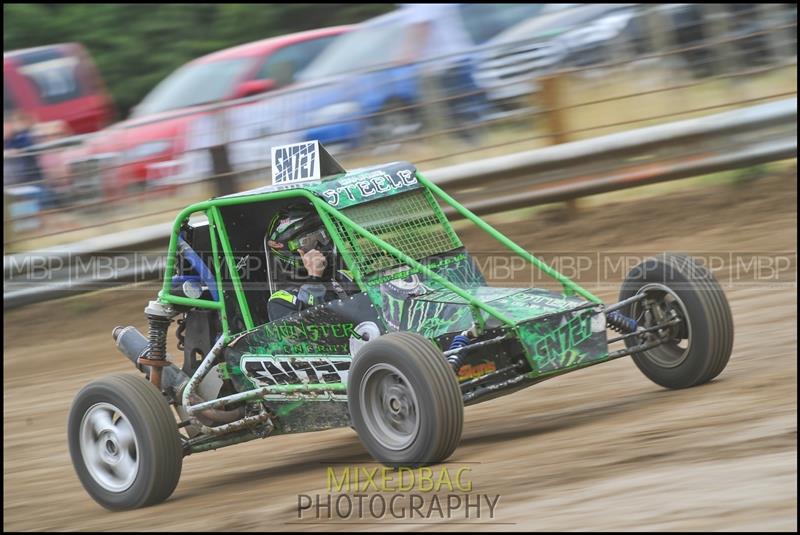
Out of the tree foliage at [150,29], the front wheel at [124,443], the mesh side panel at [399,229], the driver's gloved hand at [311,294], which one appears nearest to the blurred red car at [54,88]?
the tree foliage at [150,29]

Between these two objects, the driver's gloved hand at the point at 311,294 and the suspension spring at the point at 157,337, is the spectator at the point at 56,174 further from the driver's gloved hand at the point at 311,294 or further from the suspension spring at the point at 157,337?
the driver's gloved hand at the point at 311,294

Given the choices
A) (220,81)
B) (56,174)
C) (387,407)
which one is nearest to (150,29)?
(220,81)

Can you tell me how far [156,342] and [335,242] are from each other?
1.19 metres

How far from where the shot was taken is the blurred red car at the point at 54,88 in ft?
59.3

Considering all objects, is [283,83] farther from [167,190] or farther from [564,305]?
[564,305]

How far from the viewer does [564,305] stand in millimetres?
6160

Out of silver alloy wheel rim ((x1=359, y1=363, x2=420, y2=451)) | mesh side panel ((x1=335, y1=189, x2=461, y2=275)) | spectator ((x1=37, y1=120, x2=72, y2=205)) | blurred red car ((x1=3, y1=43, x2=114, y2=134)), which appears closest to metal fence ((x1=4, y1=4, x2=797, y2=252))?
spectator ((x1=37, y1=120, x2=72, y2=205))

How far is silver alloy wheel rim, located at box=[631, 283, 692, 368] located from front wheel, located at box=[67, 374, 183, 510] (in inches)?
95.4

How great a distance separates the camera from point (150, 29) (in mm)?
20125

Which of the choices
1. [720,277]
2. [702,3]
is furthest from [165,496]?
[702,3]

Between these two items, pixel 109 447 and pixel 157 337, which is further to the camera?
pixel 157 337

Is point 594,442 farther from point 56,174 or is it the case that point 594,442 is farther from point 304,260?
point 56,174

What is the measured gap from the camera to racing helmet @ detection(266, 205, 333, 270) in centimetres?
658

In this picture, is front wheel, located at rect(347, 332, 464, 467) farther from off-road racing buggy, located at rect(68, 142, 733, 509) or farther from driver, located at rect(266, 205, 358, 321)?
driver, located at rect(266, 205, 358, 321)
